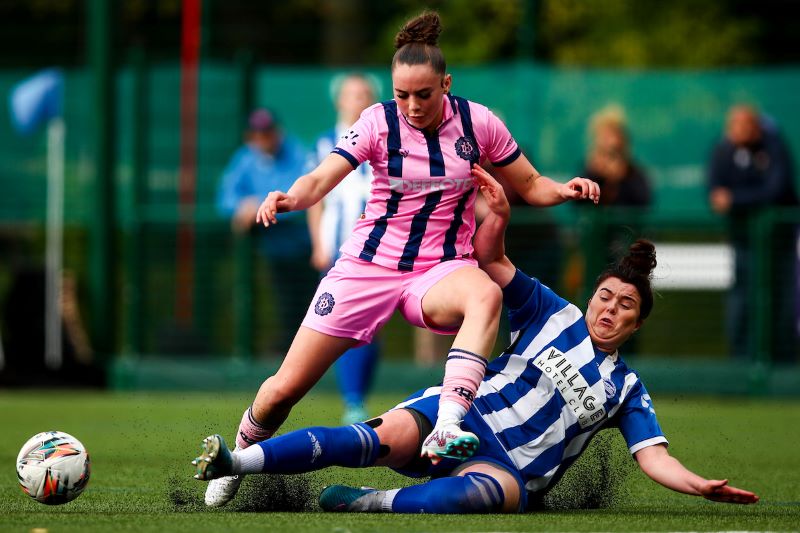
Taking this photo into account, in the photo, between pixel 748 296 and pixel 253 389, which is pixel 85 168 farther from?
pixel 748 296

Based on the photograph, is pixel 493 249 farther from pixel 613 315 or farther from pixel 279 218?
pixel 279 218

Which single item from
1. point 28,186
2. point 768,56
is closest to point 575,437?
point 28,186

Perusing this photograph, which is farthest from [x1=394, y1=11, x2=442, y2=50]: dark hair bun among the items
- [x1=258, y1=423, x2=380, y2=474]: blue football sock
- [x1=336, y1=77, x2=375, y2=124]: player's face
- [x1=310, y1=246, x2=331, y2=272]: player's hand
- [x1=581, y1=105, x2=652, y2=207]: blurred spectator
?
[x1=581, y1=105, x2=652, y2=207]: blurred spectator

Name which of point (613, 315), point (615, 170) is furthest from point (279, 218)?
point (613, 315)

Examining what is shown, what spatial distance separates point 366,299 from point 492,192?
683 mm

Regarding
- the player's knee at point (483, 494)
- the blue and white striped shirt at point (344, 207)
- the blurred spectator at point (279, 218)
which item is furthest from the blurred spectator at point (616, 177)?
the player's knee at point (483, 494)

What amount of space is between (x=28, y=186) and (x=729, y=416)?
704cm

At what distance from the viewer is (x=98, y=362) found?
13789 millimetres

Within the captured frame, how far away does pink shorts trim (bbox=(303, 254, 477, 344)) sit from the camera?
6.11m

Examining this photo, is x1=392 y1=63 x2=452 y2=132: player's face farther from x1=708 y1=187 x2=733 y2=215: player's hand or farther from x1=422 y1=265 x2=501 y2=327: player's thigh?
x1=708 y1=187 x2=733 y2=215: player's hand

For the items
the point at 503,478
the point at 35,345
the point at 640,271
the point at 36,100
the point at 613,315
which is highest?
the point at 36,100

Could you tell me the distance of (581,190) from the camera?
236 inches

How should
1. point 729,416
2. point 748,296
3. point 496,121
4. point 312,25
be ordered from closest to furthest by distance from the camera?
point 496,121 < point 729,416 < point 748,296 < point 312,25

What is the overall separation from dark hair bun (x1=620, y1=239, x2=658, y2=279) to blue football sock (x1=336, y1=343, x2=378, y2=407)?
3.88 metres
